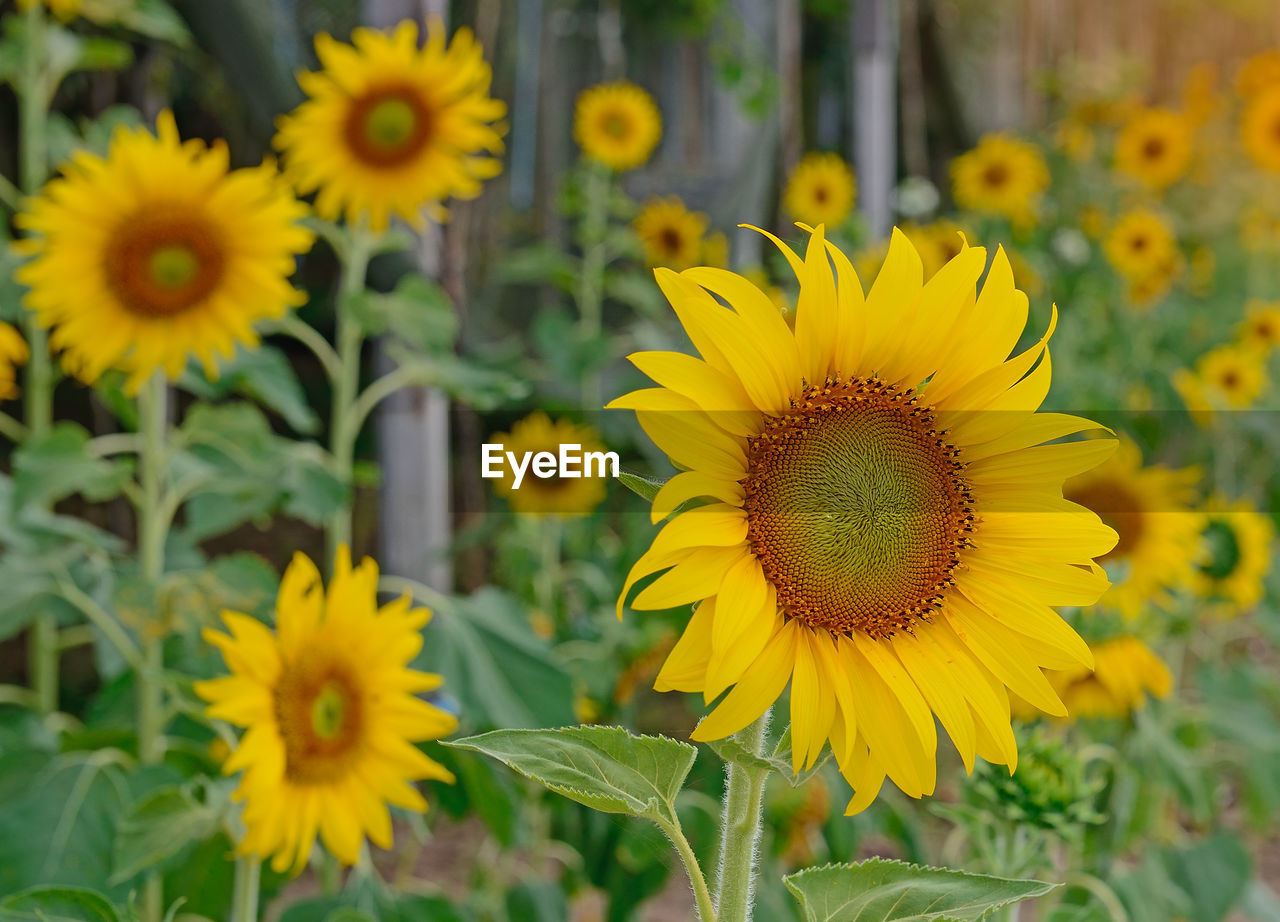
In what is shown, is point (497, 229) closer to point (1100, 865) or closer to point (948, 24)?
point (1100, 865)

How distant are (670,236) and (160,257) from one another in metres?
1.14

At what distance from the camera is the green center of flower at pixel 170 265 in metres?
0.91

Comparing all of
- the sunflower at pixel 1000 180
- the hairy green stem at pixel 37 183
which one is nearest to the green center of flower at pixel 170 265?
the hairy green stem at pixel 37 183

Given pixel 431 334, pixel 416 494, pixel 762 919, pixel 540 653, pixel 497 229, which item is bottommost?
pixel 762 919

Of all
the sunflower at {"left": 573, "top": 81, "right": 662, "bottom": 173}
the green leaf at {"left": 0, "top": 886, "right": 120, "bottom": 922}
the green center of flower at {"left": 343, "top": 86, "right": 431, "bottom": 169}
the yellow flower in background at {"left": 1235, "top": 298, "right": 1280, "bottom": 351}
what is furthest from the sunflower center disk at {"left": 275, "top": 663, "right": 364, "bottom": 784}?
the yellow flower in background at {"left": 1235, "top": 298, "right": 1280, "bottom": 351}

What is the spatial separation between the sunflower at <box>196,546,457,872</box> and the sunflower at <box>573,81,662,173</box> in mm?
1189

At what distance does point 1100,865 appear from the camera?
959 mm

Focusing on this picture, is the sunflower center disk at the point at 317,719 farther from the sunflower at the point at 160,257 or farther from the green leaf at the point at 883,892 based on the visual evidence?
the green leaf at the point at 883,892

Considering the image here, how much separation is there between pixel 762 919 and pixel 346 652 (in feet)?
1.20

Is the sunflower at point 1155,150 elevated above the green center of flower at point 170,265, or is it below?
above

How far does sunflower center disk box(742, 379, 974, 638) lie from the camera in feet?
1.32

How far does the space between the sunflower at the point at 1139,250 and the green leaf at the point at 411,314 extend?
1715 mm

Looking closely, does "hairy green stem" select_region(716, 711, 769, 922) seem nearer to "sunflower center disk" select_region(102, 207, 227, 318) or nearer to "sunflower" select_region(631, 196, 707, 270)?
"sunflower center disk" select_region(102, 207, 227, 318)

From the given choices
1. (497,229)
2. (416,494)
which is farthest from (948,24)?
(416,494)
